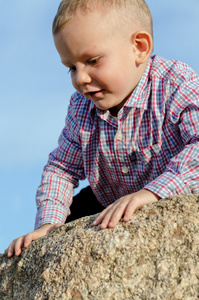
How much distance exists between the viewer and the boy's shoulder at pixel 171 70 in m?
2.83

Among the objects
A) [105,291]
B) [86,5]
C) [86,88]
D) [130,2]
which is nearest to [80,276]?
[105,291]

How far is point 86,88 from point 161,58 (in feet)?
2.46

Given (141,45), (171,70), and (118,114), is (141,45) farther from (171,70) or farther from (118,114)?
(118,114)

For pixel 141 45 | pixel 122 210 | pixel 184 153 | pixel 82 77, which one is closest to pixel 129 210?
pixel 122 210

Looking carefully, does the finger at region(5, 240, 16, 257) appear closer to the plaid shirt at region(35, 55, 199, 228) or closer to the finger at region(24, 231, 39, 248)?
the finger at region(24, 231, 39, 248)

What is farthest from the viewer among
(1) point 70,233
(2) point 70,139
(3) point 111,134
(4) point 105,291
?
(2) point 70,139

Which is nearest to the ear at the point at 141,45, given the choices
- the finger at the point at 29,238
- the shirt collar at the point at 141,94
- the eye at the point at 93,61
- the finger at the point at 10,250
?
the shirt collar at the point at 141,94

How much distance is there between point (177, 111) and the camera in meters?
2.70

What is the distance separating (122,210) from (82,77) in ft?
3.32

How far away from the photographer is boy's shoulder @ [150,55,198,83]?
112 inches

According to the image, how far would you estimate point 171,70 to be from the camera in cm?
291

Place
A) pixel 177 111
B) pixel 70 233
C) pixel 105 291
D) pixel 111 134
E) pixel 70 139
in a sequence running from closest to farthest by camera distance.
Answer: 1. pixel 105 291
2. pixel 70 233
3. pixel 177 111
4. pixel 111 134
5. pixel 70 139

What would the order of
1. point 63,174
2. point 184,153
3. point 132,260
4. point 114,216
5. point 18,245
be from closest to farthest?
point 132,260 → point 114,216 → point 18,245 → point 184,153 → point 63,174

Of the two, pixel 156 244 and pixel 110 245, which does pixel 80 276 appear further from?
pixel 156 244
